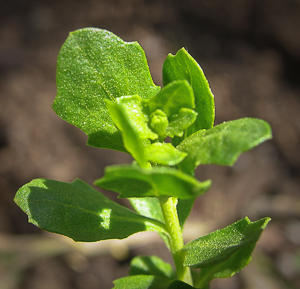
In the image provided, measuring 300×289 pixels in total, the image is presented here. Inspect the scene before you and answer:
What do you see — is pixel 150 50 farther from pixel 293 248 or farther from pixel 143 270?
pixel 143 270

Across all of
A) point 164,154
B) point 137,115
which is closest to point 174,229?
point 164,154

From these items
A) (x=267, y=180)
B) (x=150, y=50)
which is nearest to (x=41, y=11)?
(x=150, y=50)

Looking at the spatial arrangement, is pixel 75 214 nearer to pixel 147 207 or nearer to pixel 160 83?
pixel 147 207

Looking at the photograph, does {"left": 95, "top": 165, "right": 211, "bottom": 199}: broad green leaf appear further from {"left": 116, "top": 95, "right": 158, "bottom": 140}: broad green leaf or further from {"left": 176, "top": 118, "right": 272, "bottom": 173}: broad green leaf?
{"left": 116, "top": 95, "right": 158, "bottom": 140}: broad green leaf

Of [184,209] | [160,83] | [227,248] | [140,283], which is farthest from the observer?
[160,83]

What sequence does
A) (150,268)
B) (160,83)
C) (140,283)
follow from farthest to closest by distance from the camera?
1. (160,83)
2. (150,268)
3. (140,283)

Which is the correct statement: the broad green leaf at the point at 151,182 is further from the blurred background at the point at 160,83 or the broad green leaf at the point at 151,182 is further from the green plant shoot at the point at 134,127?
the blurred background at the point at 160,83

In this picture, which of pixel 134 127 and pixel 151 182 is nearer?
pixel 151 182
